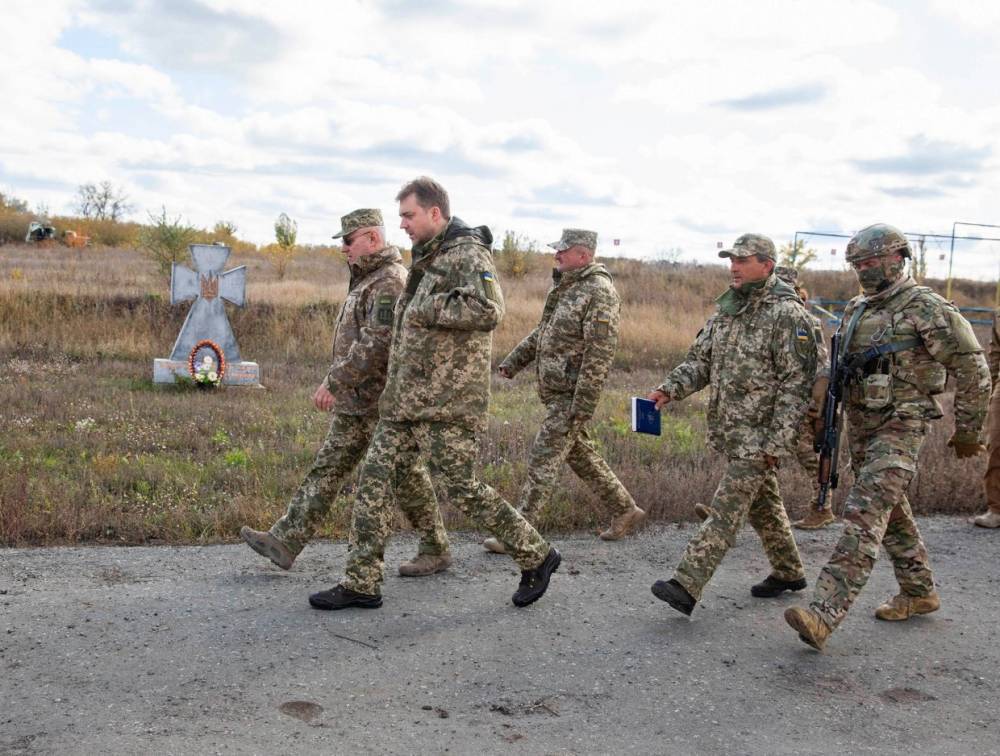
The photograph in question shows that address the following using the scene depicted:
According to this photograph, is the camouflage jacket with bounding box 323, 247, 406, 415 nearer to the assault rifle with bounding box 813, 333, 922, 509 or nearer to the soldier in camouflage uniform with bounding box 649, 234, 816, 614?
the soldier in camouflage uniform with bounding box 649, 234, 816, 614

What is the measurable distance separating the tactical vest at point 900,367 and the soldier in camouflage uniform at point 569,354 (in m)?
1.78

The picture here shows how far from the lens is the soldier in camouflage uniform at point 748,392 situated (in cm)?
518

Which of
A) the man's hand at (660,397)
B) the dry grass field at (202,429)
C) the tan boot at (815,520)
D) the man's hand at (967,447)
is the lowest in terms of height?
the tan boot at (815,520)

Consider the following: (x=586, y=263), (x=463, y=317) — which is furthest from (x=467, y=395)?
(x=586, y=263)

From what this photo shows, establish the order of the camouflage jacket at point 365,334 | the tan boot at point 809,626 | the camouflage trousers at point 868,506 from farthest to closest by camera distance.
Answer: the camouflage jacket at point 365,334 → the camouflage trousers at point 868,506 → the tan boot at point 809,626

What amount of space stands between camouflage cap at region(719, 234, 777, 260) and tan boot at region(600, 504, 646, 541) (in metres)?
2.21

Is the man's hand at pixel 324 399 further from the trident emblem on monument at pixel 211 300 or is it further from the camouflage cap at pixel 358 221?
the trident emblem on monument at pixel 211 300

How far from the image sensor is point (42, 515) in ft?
20.9

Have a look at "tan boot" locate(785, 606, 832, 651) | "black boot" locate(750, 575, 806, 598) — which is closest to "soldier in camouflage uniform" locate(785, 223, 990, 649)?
"tan boot" locate(785, 606, 832, 651)

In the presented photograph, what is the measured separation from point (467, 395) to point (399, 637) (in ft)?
4.13

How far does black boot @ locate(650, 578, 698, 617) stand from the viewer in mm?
5113

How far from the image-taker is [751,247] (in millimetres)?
5336

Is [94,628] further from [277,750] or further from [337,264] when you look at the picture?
[337,264]

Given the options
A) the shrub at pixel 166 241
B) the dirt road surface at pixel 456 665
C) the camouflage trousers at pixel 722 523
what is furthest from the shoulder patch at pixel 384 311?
the shrub at pixel 166 241
